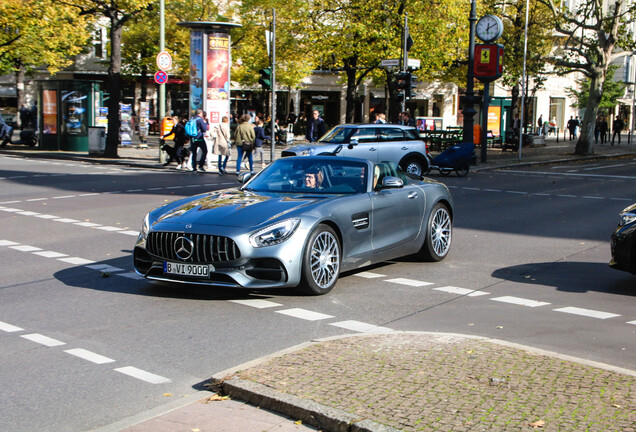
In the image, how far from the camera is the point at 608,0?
72500 mm

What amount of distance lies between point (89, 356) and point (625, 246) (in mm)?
5698

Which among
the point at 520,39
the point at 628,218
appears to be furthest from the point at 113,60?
the point at 628,218

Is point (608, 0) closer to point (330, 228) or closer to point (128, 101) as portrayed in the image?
point (128, 101)

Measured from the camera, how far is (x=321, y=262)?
8406 millimetres

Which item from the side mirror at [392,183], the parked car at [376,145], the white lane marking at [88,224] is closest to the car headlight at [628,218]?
the side mirror at [392,183]

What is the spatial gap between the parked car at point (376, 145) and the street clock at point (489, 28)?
8.88 meters

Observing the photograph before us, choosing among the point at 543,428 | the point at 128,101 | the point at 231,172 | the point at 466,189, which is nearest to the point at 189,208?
the point at 543,428

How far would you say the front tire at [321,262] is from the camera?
26.8 feet

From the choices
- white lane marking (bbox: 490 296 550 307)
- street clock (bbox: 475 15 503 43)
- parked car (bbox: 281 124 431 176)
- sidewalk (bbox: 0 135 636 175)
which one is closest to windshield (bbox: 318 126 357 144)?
parked car (bbox: 281 124 431 176)

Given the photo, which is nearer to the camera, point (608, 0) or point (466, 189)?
point (466, 189)

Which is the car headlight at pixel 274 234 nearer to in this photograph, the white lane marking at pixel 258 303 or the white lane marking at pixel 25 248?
the white lane marking at pixel 258 303

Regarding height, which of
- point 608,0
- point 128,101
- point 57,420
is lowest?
point 57,420

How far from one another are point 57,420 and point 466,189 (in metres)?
17.6

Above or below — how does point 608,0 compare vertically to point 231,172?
above
